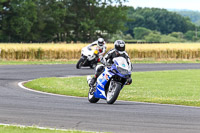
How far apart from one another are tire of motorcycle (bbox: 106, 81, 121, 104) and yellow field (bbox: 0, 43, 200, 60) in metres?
29.5

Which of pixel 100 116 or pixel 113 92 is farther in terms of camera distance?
pixel 113 92

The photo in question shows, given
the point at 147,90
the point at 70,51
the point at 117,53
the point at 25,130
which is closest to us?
the point at 25,130

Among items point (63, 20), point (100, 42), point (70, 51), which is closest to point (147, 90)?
point (100, 42)

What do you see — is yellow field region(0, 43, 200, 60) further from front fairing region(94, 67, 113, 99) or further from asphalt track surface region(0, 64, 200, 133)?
front fairing region(94, 67, 113, 99)

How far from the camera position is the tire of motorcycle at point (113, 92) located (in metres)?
13.6

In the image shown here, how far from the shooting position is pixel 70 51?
4497 cm

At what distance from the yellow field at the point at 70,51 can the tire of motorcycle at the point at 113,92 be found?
2952cm

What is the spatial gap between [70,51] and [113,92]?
3127 centimetres

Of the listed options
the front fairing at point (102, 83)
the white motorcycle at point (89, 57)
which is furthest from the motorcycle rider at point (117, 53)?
the white motorcycle at point (89, 57)

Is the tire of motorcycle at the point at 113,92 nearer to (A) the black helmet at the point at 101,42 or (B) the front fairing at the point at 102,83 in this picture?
(B) the front fairing at the point at 102,83

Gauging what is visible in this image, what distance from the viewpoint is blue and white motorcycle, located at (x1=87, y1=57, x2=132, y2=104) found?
1362 cm

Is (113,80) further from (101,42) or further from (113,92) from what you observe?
(101,42)

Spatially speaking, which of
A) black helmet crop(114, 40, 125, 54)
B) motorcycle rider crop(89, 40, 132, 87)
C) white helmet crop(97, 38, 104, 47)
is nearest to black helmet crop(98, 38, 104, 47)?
white helmet crop(97, 38, 104, 47)

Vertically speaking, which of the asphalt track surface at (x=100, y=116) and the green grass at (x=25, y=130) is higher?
the green grass at (x=25, y=130)
